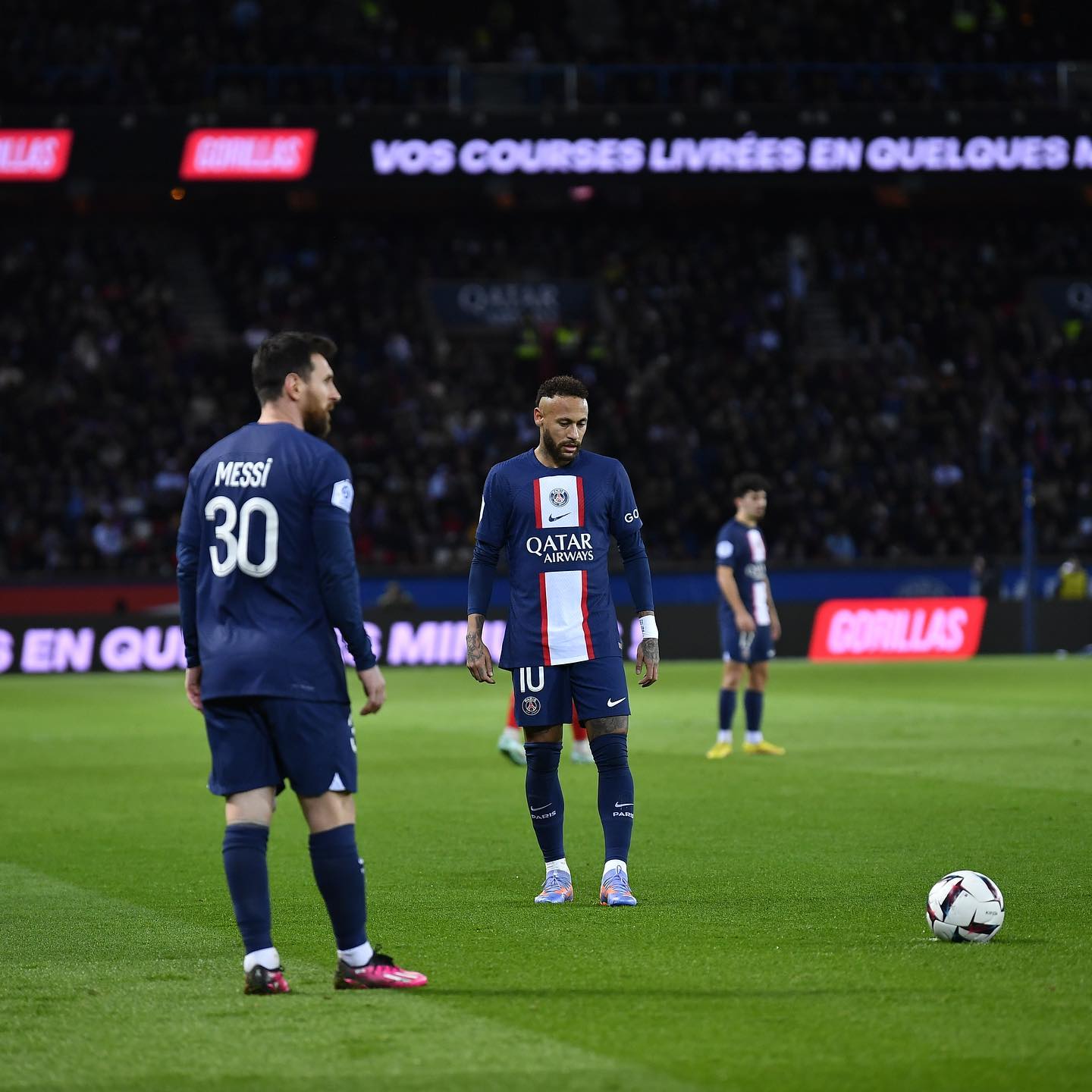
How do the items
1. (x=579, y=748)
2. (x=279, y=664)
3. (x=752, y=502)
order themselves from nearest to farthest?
(x=279, y=664) → (x=579, y=748) → (x=752, y=502)

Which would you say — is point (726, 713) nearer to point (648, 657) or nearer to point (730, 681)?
point (730, 681)

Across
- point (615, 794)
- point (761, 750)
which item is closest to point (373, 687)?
point (615, 794)

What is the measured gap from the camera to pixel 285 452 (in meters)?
6.07

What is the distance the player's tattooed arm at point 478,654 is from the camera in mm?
8242

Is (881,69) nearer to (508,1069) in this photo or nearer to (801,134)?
(801,134)

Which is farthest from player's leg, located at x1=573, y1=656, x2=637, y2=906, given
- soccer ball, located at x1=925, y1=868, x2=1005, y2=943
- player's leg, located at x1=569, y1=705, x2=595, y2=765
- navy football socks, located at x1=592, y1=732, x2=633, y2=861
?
player's leg, located at x1=569, y1=705, x2=595, y2=765

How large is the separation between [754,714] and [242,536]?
1063 cm

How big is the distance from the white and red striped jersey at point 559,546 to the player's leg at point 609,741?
0.37ft

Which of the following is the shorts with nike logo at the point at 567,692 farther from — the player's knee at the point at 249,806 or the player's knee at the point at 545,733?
the player's knee at the point at 249,806

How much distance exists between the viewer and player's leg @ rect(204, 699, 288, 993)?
6.02 metres

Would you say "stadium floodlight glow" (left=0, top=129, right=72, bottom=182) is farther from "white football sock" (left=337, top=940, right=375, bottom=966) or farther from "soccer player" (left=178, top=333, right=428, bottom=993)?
"white football sock" (left=337, top=940, right=375, bottom=966)

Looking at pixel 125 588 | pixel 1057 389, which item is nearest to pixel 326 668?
pixel 125 588

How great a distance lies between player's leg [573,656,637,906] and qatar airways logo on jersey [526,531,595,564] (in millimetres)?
481

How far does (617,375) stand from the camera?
38.8 metres
